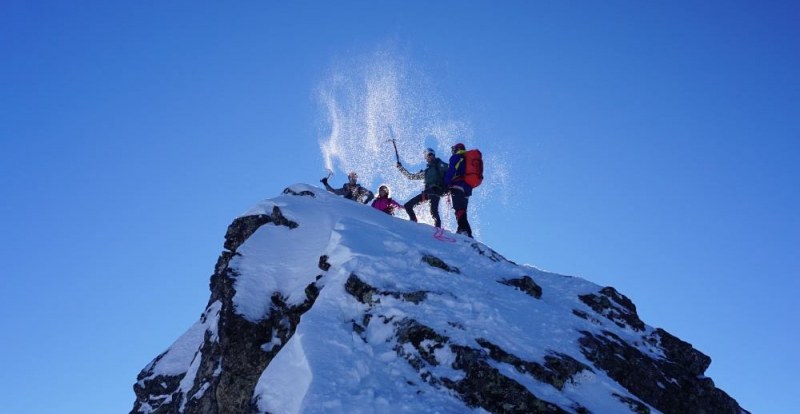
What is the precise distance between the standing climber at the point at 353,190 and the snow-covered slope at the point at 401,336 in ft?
20.5

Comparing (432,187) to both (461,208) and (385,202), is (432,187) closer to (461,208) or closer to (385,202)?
(461,208)

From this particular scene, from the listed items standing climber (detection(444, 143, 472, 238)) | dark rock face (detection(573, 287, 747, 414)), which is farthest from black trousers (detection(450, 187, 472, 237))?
dark rock face (detection(573, 287, 747, 414))

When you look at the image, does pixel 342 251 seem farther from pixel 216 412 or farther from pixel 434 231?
pixel 434 231

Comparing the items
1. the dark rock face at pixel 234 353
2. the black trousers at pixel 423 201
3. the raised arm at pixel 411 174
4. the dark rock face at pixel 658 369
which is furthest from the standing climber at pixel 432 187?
the dark rock face at pixel 234 353

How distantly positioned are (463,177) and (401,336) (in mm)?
10178

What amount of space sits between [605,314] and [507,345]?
21.1 ft

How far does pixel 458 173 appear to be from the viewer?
61.1 ft

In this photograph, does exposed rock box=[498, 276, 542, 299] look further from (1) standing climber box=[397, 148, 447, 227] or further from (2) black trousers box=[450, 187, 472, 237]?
(1) standing climber box=[397, 148, 447, 227]

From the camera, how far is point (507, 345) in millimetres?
9336

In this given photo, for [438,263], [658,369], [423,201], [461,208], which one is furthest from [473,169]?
[658,369]

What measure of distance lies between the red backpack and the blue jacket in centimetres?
11

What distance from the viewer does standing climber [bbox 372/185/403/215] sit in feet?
70.2

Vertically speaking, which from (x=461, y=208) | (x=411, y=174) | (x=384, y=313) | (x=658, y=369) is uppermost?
(x=411, y=174)

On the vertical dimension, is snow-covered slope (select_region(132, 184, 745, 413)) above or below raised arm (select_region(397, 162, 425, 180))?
below
